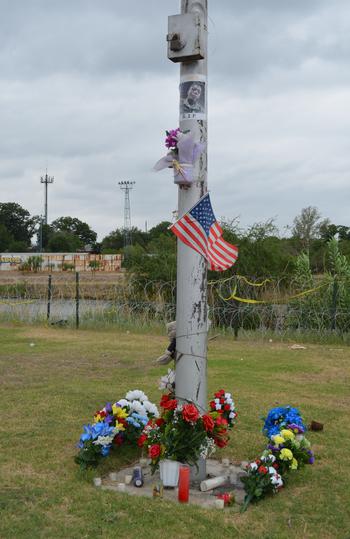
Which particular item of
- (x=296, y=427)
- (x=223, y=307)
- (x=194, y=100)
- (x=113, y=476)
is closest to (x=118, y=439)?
(x=113, y=476)

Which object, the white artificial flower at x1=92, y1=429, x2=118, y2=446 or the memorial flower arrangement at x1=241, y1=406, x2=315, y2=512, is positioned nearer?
the memorial flower arrangement at x1=241, y1=406, x2=315, y2=512

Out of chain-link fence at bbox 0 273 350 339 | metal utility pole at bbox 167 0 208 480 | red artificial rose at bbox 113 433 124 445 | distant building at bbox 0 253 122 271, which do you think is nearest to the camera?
metal utility pole at bbox 167 0 208 480

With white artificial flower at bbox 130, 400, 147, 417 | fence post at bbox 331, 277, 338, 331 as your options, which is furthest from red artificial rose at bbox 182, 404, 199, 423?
fence post at bbox 331, 277, 338, 331

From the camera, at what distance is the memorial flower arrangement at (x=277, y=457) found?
14.7ft

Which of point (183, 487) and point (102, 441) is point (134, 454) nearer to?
point (102, 441)

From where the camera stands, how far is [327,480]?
16.0ft

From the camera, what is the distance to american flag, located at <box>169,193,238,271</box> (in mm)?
4812

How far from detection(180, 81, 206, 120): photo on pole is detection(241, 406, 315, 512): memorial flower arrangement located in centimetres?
251

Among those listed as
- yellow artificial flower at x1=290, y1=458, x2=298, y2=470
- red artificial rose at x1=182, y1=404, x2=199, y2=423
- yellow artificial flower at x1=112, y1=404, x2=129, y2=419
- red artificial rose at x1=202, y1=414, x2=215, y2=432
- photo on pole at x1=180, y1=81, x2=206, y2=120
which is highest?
photo on pole at x1=180, y1=81, x2=206, y2=120

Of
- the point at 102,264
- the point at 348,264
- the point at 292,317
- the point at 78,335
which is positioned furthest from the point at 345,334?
the point at 102,264

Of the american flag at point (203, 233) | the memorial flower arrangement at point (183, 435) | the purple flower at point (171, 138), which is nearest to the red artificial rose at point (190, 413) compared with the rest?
the memorial flower arrangement at point (183, 435)

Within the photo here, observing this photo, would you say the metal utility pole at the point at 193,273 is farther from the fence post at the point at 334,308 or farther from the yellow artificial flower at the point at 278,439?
the fence post at the point at 334,308

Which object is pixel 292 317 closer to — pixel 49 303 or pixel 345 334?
pixel 345 334

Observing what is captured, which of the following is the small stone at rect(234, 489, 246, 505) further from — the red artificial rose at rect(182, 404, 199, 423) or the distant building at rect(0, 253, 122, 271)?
the distant building at rect(0, 253, 122, 271)
